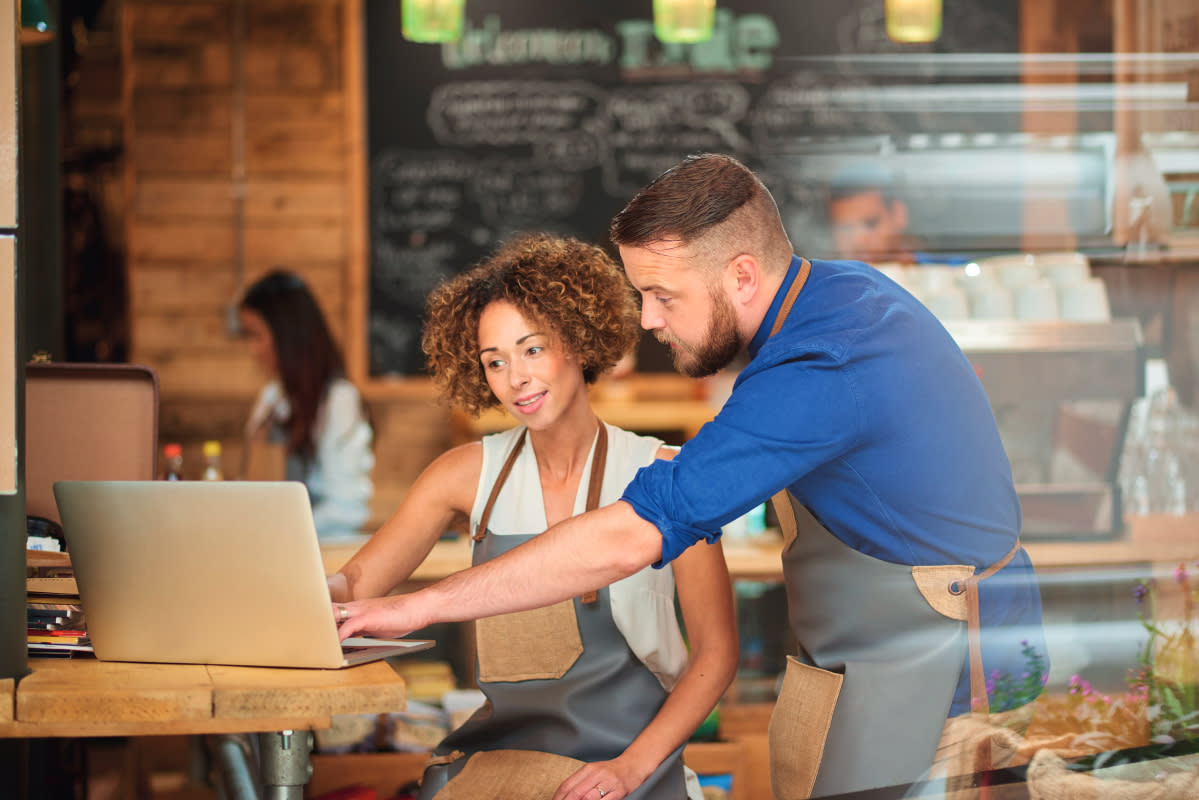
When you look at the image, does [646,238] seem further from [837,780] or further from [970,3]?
[970,3]

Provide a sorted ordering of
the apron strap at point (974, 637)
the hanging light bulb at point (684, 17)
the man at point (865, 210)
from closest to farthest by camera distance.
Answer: the apron strap at point (974, 637) < the man at point (865, 210) < the hanging light bulb at point (684, 17)

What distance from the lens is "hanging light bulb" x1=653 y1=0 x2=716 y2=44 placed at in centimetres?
414

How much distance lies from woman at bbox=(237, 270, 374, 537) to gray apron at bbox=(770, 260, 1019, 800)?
2697 mm

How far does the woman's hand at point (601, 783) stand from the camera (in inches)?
71.1

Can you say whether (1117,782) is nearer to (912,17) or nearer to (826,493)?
(826,493)

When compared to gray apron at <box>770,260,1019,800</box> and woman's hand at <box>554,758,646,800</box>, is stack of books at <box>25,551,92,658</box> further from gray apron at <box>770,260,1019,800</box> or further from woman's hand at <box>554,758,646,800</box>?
gray apron at <box>770,260,1019,800</box>

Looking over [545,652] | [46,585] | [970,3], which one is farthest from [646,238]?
[970,3]

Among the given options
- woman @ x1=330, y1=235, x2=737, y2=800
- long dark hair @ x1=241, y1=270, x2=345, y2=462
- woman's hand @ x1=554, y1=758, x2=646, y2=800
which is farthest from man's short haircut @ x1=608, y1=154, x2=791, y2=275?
long dark hair @ x1=241, y1=270, x2=345, y2=462

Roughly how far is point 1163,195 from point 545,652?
6.98 ft

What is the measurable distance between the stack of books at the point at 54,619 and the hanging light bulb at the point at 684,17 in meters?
2.94

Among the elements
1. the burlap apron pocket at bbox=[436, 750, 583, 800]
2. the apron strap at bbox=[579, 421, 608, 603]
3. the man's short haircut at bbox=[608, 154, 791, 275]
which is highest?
the man's short haircut at bbox=[608, 154, 791, 275]

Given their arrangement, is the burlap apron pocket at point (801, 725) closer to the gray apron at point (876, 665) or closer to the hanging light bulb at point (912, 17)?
the gray apron at point (876, 665)

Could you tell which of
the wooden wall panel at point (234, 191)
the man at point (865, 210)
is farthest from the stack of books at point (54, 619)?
the wooden wall panel at point (234, 191)

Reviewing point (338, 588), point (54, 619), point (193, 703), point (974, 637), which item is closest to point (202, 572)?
point (193, 703)
